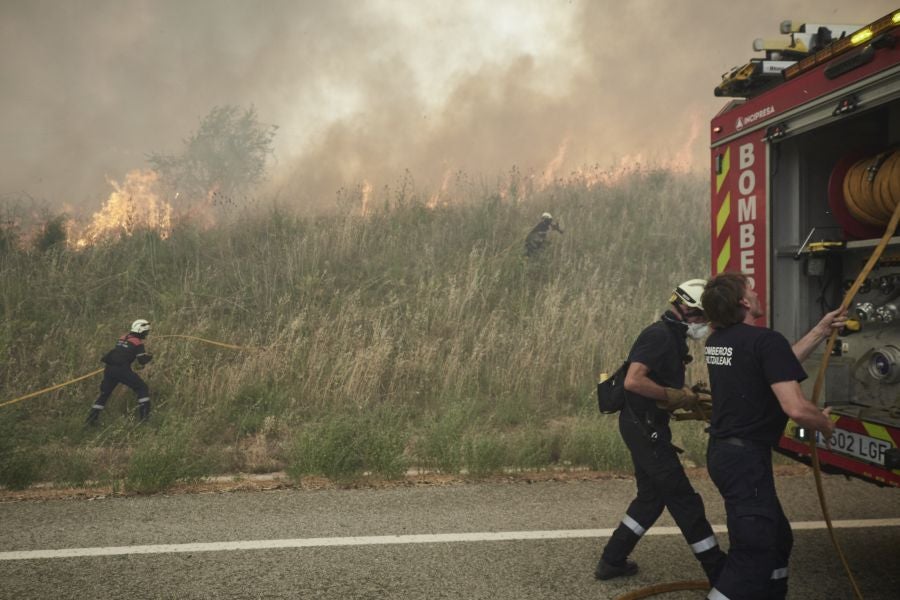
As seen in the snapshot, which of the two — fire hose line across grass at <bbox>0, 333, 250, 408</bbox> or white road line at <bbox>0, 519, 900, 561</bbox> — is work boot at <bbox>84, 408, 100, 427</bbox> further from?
white road line at <bbox>0, 519, 900, 561</bbox>

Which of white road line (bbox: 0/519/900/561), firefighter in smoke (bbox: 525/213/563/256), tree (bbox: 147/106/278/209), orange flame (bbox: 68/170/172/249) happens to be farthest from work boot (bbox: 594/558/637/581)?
tree (bbox: 147/106/278/209)

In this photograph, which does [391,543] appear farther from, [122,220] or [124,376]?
[122,220]

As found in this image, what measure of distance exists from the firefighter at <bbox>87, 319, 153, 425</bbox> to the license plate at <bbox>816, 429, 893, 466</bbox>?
637cm

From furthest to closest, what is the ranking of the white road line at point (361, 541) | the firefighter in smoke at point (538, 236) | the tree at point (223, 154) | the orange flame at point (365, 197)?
the tree at point (223, 154)
the orange flame at point (365, 197)
the firefighter in smoke at point (538, 236)
the white road line at point (361, 541)

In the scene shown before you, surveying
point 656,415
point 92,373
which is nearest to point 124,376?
point 92,373

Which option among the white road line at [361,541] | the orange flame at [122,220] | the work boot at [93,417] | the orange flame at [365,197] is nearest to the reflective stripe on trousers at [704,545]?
the white road line at [361,541]

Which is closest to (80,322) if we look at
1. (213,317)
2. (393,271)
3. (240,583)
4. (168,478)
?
(213,317)

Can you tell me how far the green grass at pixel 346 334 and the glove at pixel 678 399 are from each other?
2.35 meters

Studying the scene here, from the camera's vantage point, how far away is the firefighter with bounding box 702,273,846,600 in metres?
2.65

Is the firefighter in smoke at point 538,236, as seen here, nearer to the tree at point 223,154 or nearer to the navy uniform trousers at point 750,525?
the navy uniform trousers at point 750,525

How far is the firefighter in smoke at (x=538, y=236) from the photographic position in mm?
11328

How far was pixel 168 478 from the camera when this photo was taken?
5.11 meters

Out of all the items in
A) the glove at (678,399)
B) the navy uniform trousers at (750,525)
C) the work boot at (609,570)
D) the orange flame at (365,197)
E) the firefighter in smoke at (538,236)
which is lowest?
the work boot at (609,570)

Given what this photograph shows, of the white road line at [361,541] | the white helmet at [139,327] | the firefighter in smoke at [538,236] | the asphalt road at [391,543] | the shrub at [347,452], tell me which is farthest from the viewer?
the firefighter in smoke at [538,236]
